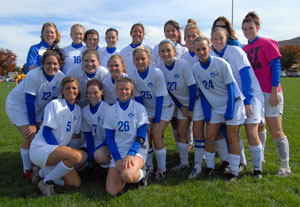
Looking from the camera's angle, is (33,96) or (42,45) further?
(42,45)

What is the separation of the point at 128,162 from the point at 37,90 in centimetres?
178

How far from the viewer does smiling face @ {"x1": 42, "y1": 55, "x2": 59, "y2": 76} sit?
11.9 ft

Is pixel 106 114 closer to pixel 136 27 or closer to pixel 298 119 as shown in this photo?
pixel 136 27

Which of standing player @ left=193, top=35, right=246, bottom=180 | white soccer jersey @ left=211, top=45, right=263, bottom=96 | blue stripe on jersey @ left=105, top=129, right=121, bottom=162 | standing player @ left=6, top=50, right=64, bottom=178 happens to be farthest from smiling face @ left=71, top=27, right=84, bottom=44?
white soccer jersey @ left=211, top=45, right=263, bottom=96

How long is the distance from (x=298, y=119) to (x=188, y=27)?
5766 mm

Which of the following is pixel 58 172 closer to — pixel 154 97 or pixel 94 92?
pixel 94 92

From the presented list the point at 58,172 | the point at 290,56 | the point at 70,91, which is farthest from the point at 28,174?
the point at 290,56

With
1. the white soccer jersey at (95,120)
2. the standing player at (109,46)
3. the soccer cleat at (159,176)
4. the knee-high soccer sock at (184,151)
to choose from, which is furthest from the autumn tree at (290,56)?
the white soccer jersey at (95,120)

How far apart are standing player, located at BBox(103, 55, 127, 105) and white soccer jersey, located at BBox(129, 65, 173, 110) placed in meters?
0.26

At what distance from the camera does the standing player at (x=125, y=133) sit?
3.30m

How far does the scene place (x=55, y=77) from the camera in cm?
379

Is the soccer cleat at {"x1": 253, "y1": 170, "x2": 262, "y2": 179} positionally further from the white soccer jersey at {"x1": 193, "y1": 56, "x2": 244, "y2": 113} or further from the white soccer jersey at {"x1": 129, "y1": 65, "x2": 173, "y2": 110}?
the white soccer jersey at {"x1": 129, "y1": 65, "x2": 173, "y2": 110}

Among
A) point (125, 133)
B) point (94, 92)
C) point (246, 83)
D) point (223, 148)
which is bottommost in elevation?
point (223, 148)

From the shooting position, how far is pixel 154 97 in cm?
386
